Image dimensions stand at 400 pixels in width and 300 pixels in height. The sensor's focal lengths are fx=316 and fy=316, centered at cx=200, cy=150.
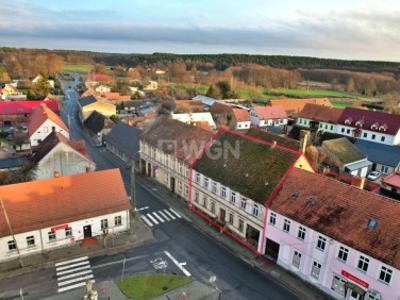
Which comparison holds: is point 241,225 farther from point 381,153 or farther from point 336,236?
point 381,153

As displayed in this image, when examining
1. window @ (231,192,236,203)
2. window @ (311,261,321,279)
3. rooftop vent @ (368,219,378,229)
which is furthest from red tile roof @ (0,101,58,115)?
rooftop vent @ (368,219,378,229)

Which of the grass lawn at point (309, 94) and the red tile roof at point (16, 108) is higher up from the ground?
the grass lawn at point (309, 94)

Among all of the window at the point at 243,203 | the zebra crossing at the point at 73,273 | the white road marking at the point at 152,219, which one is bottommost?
the zebra crossing at the point at 73,273

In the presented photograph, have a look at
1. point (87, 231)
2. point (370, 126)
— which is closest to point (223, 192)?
point (87, 231)

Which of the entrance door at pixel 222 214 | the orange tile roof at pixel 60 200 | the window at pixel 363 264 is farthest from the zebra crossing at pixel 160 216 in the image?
the window at pixel 363 264

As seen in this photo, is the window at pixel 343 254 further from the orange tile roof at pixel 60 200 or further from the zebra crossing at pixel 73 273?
the orange tile roof at pixel 60 200
